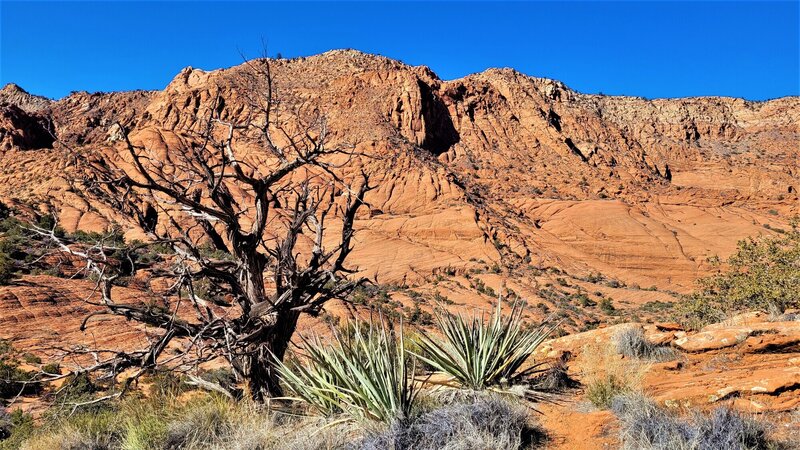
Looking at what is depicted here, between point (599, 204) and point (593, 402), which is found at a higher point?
point (599, 204)

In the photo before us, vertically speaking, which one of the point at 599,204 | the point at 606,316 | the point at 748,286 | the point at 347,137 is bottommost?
the point at 606,316

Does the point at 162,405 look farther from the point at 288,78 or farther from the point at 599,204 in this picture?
the point at 288,78

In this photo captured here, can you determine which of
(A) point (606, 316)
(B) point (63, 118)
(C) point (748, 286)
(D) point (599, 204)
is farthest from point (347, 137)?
(B) point (63, 118)

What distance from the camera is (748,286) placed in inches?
594

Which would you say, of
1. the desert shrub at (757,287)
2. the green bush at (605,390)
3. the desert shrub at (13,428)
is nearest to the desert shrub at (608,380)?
the green bush at (605,390)

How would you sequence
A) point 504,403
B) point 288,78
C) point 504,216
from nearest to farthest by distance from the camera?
1. point 504,403
2. point 504,216
3. point 288,78

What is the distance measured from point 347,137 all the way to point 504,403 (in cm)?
5079

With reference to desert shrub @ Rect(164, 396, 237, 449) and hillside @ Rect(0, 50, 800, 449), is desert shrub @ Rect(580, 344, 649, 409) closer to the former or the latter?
hillside @ Rect(0, 50, 800, 449)

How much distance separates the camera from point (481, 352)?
5.62 metres

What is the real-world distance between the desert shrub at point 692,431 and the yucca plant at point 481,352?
147 cm

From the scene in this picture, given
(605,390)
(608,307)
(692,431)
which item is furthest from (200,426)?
(608,307)

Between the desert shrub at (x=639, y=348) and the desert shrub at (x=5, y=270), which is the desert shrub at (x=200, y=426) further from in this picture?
the desert shrub at (x=5, y=270)

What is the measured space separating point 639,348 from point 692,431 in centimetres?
392

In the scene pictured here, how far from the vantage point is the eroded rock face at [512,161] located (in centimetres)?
4203
